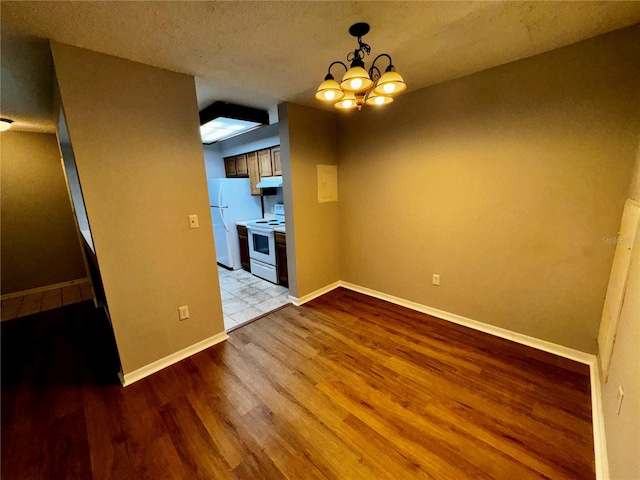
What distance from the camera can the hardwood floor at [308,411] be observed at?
1359mm

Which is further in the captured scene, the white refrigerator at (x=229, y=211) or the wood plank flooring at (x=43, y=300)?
the white refrigerator at (x=229, y=211)

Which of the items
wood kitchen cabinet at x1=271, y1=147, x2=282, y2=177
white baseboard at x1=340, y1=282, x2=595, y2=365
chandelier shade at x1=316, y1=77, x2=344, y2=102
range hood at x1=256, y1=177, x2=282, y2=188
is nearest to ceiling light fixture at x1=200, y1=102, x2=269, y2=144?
wood kitchen cabinet at x1=271, y1=147, x2=282, y2=177

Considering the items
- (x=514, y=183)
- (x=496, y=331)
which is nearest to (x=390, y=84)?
(x=514, y=183)

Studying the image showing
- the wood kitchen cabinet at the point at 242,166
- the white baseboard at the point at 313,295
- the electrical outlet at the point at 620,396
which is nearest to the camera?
the electrical outlet at the point at 620,396

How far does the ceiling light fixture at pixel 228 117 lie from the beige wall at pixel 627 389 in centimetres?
350

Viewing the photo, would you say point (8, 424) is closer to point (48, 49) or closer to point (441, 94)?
point (48, 49)

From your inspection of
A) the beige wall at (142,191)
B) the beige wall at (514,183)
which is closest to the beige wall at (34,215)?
the beige wall at (142,191)

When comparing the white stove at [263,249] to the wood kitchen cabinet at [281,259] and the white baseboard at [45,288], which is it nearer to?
the wood kitchen cabinet at [281,259]

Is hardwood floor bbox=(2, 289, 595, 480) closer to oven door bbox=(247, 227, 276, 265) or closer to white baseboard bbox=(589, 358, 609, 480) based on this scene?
white baseboard bbox=(589, 358, 609, 480)

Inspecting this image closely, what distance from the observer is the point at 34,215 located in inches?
150

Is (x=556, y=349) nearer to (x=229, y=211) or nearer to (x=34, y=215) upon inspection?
(x=229, y=211)

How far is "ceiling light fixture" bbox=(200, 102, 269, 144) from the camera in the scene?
3010 millimetres

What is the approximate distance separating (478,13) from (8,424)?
3.81 meters

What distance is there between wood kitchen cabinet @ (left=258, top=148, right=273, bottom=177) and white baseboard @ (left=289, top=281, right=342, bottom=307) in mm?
2154
